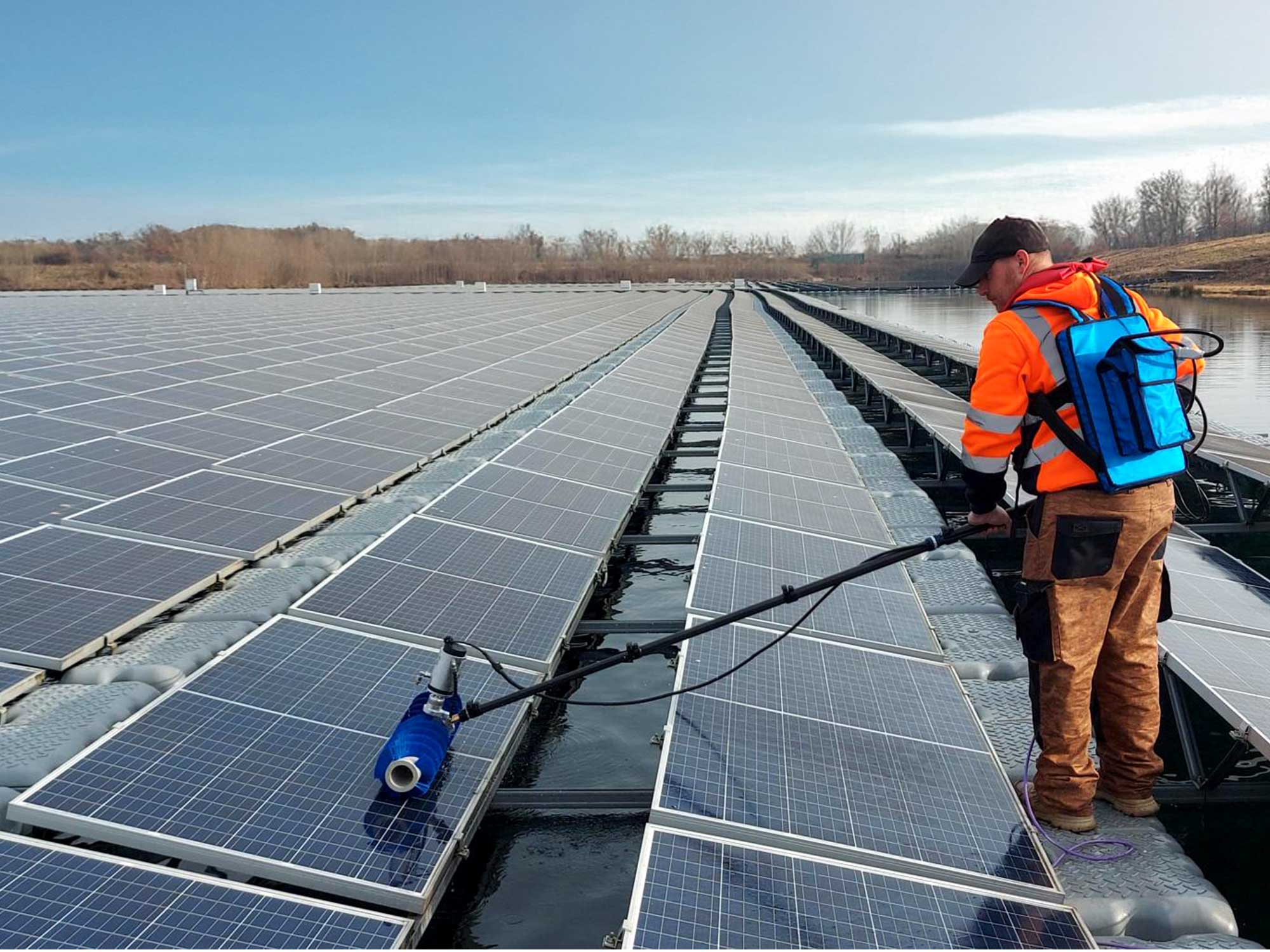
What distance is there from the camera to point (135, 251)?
421ft

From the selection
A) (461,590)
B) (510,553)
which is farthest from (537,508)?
(461,590)

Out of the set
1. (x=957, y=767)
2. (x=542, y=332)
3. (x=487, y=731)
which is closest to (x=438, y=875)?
(x=487, y=731)

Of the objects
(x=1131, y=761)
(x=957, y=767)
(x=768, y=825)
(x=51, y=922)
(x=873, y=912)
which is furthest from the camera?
(x=1131, y=761)

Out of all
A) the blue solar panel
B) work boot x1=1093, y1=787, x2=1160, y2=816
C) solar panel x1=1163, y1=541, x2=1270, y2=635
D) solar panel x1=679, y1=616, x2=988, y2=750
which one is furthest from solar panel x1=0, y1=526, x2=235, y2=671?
solar panel x1=1163, y1=541, x2=1270, y2=635

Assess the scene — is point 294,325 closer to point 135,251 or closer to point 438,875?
point 438,875

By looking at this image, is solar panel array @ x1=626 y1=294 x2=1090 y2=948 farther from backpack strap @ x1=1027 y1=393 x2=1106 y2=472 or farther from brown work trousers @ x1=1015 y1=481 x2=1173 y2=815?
backpack strap @ x1=1027 y1=393 x2=1106 y2=472

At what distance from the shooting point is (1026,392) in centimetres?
477

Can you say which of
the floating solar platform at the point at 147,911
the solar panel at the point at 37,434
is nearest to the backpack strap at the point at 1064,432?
the floating solar platform at the point at 147,911

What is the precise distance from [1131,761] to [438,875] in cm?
396

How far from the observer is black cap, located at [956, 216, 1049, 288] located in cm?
510

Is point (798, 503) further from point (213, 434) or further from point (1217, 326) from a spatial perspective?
point (1217, 326)

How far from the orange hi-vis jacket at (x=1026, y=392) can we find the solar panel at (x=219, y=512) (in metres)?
6.37

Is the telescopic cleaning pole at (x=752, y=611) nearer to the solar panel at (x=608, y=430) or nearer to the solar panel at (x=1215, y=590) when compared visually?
the solar panel at (x=1215, y=590)

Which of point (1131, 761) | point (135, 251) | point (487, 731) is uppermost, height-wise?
point (135, 251)
